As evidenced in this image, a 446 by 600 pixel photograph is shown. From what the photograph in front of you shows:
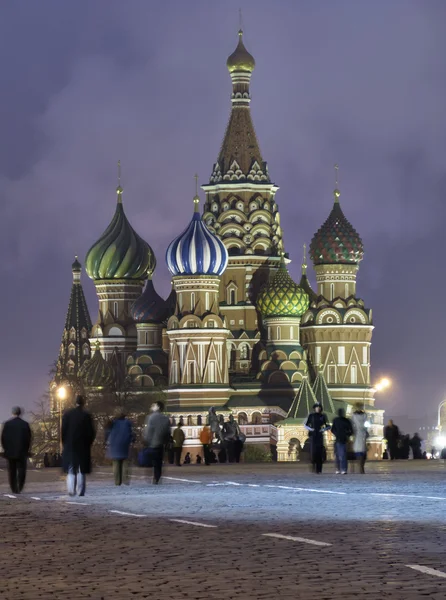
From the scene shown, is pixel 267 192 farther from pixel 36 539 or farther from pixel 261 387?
pixel 36 539

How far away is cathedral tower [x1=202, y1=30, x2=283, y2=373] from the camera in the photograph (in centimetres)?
12062

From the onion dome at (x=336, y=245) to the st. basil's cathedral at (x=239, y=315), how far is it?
0.29 feet

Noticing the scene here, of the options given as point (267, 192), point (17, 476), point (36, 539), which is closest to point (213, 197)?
point (267, 192)

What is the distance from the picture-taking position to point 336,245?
121m

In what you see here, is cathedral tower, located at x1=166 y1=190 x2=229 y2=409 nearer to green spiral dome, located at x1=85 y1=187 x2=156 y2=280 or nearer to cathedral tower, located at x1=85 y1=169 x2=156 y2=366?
cathedral tower, located at x1=85 y1=169 x2=156 y2=366

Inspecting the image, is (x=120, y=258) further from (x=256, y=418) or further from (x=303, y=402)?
(x=303, y=402)

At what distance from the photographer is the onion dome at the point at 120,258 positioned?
12462 centimetres

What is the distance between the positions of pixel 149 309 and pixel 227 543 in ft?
338

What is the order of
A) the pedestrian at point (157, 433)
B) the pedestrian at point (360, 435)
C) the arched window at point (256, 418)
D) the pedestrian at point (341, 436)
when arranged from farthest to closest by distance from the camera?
the arched window at point (256, 418), the pedestrian at point (360, 435), the pedestrian at point (341, 436), the pedestrian at point (157, 433)

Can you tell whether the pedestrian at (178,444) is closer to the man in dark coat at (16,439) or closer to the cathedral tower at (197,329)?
the man in dark coat at (16,439)

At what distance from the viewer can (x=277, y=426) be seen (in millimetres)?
111750

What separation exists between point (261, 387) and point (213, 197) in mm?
14101

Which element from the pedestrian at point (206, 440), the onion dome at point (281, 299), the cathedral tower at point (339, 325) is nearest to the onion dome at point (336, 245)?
the cathedral tower at point (339, 325)

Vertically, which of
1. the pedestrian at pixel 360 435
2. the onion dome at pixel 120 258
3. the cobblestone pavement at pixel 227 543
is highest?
the onion dome at pixel 120 258
